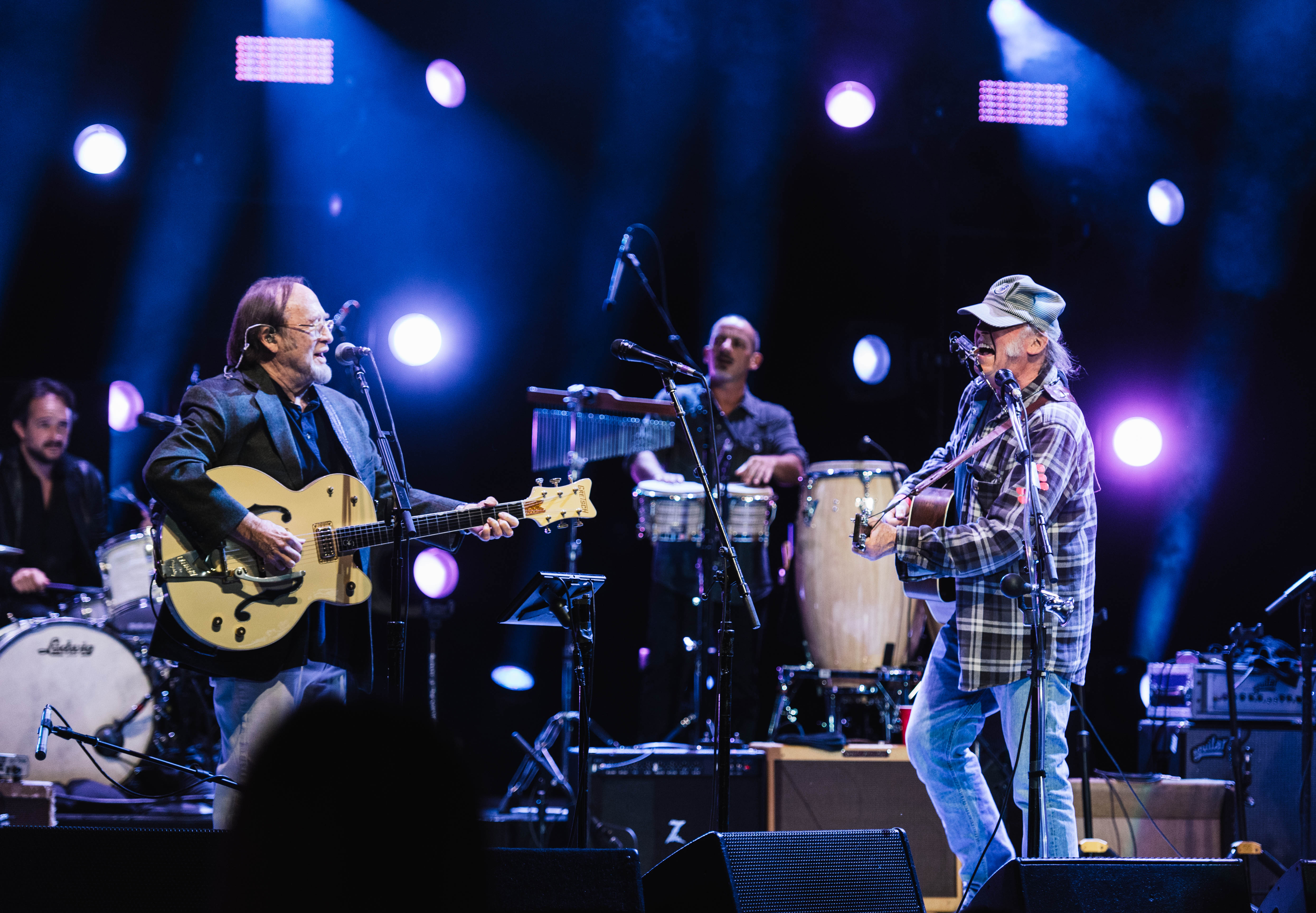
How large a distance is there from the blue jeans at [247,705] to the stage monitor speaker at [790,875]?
4.69ft

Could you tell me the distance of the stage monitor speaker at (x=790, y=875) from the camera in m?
3.11

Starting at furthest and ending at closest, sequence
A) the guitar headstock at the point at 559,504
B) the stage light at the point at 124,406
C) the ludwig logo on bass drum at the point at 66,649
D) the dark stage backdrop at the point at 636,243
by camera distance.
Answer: the stage light at the point at 124,406
the dark stage backdrop at the point at 636,243
the ludwig logo on bass drum at the point at 66,649
the guitar headstock at the point at 559,504

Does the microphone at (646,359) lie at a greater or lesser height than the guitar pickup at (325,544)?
greater

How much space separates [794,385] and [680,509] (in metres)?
2.01

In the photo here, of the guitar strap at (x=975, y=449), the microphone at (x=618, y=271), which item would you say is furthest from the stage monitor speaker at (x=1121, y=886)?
the microphone at (x=618, y=271)

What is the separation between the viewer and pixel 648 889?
3246 mm

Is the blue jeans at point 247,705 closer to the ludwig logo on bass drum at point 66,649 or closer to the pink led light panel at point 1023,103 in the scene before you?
the ludwig logo on bass drum at point 66,649

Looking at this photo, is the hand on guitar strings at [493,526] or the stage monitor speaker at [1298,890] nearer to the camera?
the stage monitor speaker at [1298,890]

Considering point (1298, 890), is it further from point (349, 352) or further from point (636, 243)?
point (636, 243)

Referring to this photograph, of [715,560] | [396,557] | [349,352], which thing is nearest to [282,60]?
[349,352]

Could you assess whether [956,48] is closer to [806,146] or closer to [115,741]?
[806,146]

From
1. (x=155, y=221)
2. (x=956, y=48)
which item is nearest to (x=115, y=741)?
(x=155, y=221)

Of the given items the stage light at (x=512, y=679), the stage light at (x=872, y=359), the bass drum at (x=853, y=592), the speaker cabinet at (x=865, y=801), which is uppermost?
the stage light at (x=872, y=359)

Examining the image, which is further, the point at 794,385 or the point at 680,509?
the point at 794,385
